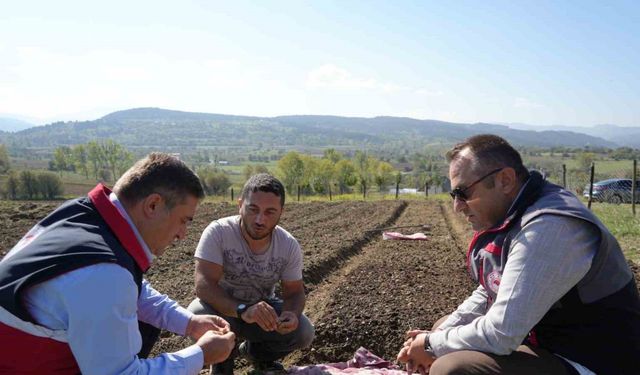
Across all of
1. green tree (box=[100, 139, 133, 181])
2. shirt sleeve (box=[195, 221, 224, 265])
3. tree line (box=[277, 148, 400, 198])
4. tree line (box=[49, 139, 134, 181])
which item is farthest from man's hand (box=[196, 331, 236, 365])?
tree line (box=[49, 139, 134, 181])

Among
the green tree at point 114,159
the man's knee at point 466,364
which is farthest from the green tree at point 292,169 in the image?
the man's knee at point 466,364

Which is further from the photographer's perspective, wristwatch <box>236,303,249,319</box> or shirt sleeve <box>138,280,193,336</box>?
wristwatch <box>236,303,249,319</box>

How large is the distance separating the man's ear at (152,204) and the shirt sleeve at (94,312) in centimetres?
31

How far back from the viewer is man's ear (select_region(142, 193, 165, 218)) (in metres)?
2.01

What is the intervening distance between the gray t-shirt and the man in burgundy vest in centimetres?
154

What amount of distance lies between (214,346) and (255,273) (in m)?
1.41

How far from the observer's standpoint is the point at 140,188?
6.58 ft

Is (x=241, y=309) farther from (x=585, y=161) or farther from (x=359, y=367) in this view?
(x=585, y=161)

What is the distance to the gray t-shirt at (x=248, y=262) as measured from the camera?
12.0 feet

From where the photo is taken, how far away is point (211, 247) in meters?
3.57

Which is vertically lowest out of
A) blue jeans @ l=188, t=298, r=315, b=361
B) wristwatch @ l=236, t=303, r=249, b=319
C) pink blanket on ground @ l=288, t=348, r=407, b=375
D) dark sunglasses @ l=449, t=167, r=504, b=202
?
pink blanket on ground @ l=288, t=348, r=407, b=375

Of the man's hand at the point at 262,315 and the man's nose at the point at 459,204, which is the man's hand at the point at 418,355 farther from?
the man's hand at the point at 262,315

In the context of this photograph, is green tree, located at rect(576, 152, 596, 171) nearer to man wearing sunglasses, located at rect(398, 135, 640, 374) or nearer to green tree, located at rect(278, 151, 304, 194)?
green tree, located at rect(278, 151, 304, 194)

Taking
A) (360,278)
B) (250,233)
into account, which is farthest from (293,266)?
(360,278)
